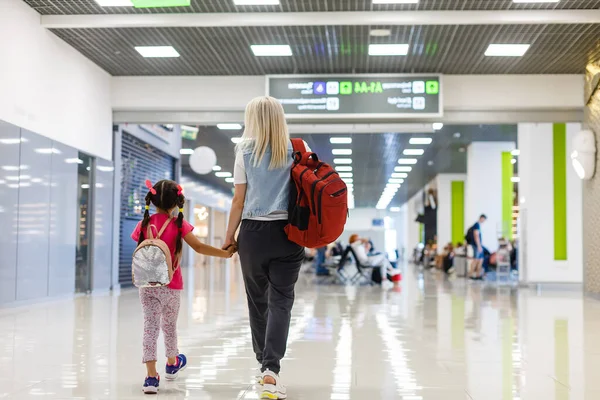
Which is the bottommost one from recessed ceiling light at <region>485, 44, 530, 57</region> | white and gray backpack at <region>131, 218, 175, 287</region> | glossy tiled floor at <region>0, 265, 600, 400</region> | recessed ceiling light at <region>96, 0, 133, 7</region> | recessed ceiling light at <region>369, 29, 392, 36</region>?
glossy tiled floor at <region>0, 265, 600, 400</region>

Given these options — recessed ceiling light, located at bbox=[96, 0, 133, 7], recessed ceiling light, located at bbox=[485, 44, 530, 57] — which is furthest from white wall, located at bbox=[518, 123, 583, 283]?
recessed ceiling light, located at bbox=[96, 0, 133, 7]

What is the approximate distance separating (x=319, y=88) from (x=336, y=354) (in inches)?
274

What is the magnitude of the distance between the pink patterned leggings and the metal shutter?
30.0 feet

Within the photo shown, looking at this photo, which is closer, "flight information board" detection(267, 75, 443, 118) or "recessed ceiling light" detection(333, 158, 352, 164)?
"flight information board" detection(267, 75, 443, 118)

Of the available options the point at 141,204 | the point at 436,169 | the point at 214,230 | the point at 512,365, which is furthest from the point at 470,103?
the point at 214,230

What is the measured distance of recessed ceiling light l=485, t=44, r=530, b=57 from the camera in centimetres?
964

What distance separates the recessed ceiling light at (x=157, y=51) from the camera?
9.81 m

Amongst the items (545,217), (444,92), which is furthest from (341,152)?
(444,92)

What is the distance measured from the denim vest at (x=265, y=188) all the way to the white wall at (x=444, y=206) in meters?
23.6

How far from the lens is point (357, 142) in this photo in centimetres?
1827

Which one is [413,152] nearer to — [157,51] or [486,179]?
[486,179]

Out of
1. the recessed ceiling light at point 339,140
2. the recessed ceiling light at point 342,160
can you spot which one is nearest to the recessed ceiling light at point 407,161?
the recessed ceiling light at point 342,160

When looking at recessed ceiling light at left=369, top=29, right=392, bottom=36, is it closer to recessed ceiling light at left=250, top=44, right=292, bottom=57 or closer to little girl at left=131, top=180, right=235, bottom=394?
recessed ceiling light at left=250, top=44, right=292, bottom=57

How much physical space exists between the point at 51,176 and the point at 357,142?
10.3 meters
